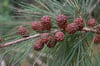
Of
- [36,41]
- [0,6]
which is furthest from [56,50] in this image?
[0,6]

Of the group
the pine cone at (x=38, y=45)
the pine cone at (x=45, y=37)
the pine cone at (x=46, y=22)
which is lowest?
the pine cone at (x=38, y=45)

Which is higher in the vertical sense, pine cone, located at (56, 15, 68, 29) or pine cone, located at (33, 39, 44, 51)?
pine cone, located at (56, 15, 68, 29)

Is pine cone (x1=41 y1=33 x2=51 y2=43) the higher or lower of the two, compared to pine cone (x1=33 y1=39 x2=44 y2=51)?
higher

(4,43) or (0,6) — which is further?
(0,6)

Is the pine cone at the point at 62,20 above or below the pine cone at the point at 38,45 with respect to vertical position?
above

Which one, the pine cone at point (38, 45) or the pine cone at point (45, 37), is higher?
the pine cone at point (45, 37)

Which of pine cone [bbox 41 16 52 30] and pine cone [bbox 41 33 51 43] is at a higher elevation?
pine cone [bbox 41 16 52 30]

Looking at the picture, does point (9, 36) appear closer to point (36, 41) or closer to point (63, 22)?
point (36, 41)

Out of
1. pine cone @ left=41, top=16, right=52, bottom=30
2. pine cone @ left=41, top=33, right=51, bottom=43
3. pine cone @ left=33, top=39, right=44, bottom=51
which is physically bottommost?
pine cone @ left=33, top=39, right=44, bottom=51

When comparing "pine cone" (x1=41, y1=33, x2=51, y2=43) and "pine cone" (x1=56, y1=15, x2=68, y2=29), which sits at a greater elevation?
"pine cone" (x1=56, y1=15, x2=68, y2=29)

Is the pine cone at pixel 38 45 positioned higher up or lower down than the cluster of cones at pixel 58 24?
lower down

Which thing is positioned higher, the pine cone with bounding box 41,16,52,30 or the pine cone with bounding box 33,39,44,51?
the pine cone with bounding box 41,16,52,30
